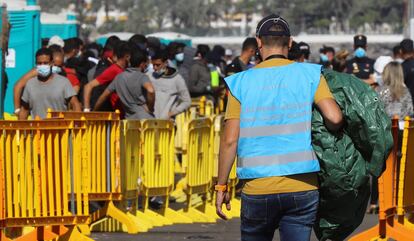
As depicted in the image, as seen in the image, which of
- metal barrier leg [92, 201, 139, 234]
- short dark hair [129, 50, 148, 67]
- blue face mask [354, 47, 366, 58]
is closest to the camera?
metal barrier leg [92, 201, 139, 234]

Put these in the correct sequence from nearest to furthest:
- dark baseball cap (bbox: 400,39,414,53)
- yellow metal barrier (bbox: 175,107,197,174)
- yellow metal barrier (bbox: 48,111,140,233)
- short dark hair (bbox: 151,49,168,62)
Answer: yellow metal barrier (bbox: 48,111,140,233)
short dark hair (bbox: 151,49,168,62)
yellow metal barrier (bbox: 175,107,197,174)
dark baseball cap (bbox: 400,39,414,53)

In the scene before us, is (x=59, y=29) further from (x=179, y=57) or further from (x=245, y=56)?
(x=245, y=56)

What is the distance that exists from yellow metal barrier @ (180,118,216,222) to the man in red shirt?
2.97 ft

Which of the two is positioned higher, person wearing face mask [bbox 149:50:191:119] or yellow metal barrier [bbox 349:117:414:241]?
person wearing face mask [bbox 149:50:191:119]

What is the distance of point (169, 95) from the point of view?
16.5m

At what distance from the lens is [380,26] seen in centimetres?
11950

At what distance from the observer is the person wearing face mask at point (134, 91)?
14141 millimetres

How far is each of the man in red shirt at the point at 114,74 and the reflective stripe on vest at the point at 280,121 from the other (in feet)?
24.1

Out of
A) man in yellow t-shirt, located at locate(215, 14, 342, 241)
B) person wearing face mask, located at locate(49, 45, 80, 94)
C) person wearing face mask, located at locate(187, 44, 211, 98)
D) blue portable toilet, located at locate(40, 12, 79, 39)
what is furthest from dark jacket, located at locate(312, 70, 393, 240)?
blue portable toilet, located at locate(40, 12, 79, 39)

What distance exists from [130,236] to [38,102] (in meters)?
1.87

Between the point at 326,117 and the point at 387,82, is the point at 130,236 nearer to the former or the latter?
the point at 387,82

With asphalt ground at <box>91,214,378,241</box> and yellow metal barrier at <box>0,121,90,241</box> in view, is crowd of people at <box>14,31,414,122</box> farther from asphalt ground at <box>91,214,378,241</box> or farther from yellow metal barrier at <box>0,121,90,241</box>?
yellow metal barrier at <box>0,121,90,241</box>

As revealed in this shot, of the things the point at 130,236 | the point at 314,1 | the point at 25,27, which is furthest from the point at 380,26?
the point at 130,236

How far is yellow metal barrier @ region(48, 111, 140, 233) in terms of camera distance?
39.4 ft
